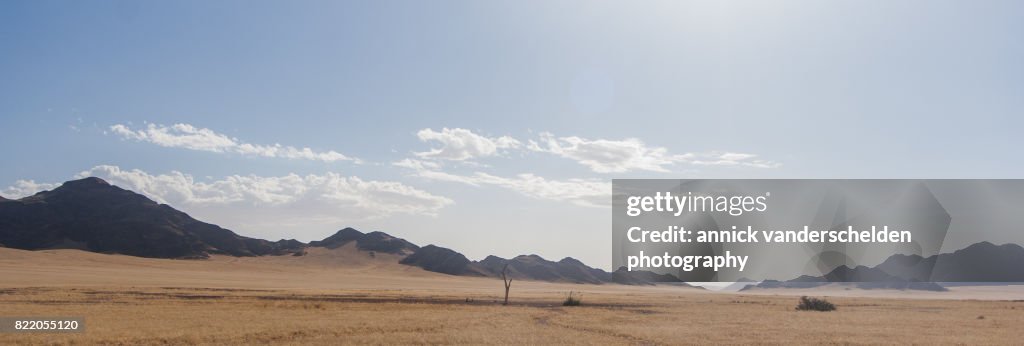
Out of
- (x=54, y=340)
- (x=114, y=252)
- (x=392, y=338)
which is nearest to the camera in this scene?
(x=54, y=340)

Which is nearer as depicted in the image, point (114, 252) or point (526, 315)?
point (526, 315)

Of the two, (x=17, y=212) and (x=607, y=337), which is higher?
(x=17, y=212)

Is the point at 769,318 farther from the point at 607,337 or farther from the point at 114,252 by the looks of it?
the point at 114,252

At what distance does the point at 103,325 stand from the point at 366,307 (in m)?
22.3

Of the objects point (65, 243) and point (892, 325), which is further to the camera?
point (65, 243)

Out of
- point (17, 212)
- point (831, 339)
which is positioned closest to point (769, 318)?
point (831, 339)

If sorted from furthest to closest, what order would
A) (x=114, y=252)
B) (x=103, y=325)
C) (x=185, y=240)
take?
1. (x=185, y=240)
2. (x=114, y=252)
3. (x=103, y=325)

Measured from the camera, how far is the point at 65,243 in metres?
188

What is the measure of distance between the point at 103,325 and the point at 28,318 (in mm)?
5334

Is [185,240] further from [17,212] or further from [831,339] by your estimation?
[831,339]

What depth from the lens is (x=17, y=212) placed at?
19775cm

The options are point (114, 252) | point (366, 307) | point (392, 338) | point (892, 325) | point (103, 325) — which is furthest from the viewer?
point (114, 252)

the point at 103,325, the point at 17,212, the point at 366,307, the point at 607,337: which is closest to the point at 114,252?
the point at 17,212

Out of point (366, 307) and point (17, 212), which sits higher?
point (17, 212)
